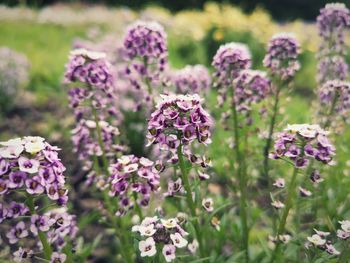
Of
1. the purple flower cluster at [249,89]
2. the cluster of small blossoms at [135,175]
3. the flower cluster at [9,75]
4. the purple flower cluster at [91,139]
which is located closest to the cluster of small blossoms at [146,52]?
the purple flower cluster at [91,139]

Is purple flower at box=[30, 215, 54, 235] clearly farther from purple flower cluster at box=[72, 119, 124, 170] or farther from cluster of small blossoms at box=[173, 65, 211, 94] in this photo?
cluster of small blossoms at box=[173, 65, 211, 94]

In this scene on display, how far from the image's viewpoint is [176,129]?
2.27 m

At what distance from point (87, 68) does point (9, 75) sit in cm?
413

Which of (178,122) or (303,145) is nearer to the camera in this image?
(178,122)

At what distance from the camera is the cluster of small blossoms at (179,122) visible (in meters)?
2.21

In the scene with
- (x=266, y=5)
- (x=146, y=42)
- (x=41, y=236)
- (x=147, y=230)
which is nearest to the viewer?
(x=147, y=230)


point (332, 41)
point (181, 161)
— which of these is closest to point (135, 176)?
point (181, 161)

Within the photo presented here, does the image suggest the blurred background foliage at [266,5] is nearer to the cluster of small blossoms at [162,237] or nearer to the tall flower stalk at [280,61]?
the tall flower stalk at [280,61]

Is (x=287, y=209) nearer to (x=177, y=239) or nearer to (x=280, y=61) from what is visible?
(x=177, y=239)

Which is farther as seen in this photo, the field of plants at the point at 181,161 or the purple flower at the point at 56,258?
the purple flower at the point at 56,258

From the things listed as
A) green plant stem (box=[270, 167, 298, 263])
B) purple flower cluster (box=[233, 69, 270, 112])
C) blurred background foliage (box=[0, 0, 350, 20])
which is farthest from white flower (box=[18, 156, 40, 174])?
blurred background foliage (box=[0, 0, 350, 20])

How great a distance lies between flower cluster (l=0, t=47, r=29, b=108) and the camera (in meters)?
6.61

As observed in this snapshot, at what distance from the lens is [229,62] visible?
3.17 metres

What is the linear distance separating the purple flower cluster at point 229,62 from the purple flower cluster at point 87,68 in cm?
77
